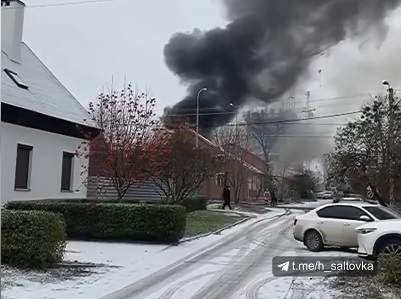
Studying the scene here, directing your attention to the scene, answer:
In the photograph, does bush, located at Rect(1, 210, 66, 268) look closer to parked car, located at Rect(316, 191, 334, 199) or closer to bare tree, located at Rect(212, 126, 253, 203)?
parked car, located at Rect(316, 191, 334, 199)

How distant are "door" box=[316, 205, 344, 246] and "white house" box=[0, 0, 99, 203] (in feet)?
27.0

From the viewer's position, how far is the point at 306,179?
65.8 ft

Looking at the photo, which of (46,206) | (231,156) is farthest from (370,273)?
(231,156)

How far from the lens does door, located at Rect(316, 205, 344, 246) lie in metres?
11.1

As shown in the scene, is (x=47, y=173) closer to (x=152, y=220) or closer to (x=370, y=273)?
(x=152, y=220)

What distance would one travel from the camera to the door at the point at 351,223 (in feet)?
35.5

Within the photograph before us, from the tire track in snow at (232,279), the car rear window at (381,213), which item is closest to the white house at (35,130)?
the tire track in snow at (232,279)

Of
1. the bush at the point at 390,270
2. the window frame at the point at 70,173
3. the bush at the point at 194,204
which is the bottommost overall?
the bush at the point at 390,270

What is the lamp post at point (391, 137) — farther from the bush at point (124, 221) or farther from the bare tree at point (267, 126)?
the bush at point (124, 221)

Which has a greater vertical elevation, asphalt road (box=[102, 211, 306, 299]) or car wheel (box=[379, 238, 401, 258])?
car wheel (box=[379, 238, 401, 258])

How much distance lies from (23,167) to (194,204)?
28.0ft

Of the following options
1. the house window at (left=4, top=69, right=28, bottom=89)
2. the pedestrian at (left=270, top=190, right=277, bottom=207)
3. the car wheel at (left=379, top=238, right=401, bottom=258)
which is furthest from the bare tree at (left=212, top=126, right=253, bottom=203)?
the car wheel at (left=379, top=238, right=401, bottom=258)

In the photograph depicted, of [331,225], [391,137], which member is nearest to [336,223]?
[331,225]

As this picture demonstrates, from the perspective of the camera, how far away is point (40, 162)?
54.4ft
